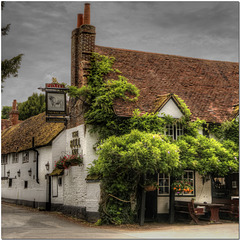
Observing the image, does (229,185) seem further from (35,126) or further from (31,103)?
(31,103)

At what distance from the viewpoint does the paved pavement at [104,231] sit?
48.3 feet

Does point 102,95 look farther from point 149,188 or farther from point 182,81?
point 182,81

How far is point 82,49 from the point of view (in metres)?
21.8

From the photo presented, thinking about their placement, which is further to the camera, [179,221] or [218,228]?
[179,221]

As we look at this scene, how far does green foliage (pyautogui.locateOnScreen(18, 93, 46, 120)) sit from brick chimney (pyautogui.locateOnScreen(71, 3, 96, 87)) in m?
33.0

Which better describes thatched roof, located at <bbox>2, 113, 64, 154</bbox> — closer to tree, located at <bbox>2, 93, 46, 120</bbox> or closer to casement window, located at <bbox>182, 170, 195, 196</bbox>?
casement window, located at <bbox>182, 170, 195, 196</bbox>

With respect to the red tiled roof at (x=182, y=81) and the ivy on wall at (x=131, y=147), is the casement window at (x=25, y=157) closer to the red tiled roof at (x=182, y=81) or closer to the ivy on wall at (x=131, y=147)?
the ivy on wall at (x=131, y=147)

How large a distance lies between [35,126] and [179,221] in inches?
691

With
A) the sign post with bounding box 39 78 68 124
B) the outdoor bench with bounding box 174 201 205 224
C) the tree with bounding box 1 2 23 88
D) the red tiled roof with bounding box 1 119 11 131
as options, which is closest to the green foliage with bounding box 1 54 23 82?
the tree with bounding box 1 2 23 88

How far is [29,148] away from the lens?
30375 millimetres

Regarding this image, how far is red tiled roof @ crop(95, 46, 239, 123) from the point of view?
2139cm

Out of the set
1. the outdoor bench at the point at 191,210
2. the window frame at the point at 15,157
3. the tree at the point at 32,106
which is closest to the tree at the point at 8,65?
the outdoor bench at the point at 191,210

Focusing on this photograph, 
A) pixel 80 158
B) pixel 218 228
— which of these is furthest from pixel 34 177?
pixel 218 228

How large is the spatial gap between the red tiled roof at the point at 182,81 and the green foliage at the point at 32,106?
1289 inches
